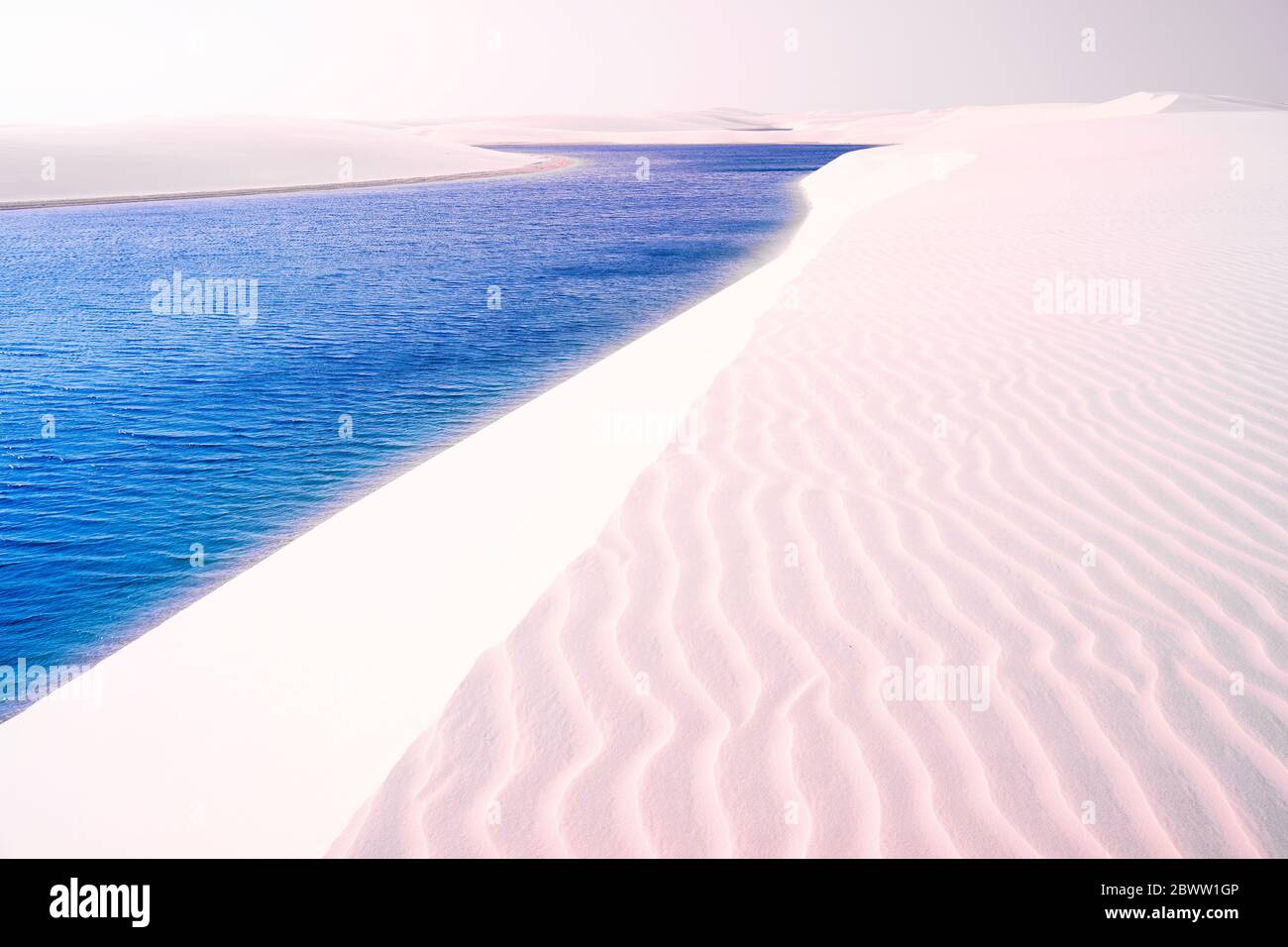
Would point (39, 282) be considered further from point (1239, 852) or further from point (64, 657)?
point (1239, 852)

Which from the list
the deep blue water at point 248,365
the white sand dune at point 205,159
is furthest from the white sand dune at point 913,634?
the white sand dune at point 205,159

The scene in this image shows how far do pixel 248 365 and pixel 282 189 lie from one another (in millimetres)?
30650

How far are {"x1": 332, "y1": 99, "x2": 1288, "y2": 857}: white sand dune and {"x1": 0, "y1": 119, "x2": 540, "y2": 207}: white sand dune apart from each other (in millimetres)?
34721

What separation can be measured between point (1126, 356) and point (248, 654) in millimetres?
6560

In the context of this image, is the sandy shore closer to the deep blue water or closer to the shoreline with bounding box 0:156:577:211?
the deep blue water

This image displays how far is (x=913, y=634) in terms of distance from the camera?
361cm

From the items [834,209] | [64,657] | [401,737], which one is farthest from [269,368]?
[834,209]

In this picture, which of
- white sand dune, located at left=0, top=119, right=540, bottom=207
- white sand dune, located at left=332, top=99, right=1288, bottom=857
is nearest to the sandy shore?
white sand dune, located at left=332, top=99, right=1288, bottom=857

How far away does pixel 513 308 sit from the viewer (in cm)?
1484

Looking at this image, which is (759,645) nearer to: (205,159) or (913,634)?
(913,634)

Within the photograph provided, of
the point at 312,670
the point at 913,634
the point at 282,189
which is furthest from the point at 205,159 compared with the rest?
the point at 913,634

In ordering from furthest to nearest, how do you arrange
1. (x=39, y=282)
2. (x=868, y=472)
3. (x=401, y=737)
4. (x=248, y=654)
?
(x=39, y=282), (x=868, y=472), (x=248, y=654), (x=401, y=737)

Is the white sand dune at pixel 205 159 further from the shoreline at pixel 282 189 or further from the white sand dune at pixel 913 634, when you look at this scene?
the white sand dune at pixel 913 634

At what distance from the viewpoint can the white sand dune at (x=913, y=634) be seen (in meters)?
2.74
